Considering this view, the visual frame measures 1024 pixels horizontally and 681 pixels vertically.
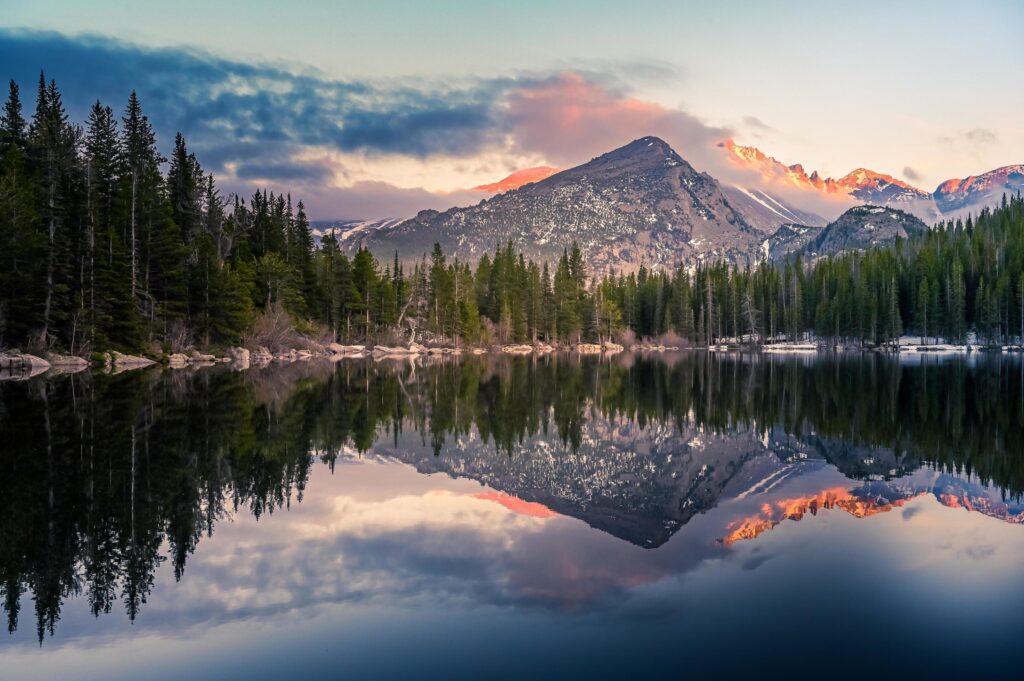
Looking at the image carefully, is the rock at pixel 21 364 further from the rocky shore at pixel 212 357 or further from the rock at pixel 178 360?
the rock at pixel 178 360

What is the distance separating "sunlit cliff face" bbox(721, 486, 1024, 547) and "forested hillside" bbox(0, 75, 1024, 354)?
149 ft

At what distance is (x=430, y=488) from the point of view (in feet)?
51.2

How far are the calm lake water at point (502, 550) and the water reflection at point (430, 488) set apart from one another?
0.08m

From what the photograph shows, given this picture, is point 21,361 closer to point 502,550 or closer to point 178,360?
point 178,360

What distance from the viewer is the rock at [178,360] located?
5512 cm

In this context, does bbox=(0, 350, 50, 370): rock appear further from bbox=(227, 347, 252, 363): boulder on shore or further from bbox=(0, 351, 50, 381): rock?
bbox=(227, 347, 252, 363): boulder on shore

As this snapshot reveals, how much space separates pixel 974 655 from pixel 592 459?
41.5ft

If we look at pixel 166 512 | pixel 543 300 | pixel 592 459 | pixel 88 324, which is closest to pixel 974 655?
pixel 166 512

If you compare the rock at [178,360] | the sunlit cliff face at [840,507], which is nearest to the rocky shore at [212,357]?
the rock at [178,360]

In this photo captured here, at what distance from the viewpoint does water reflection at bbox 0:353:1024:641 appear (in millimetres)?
9188

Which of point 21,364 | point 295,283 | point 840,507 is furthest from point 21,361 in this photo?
point 840,507

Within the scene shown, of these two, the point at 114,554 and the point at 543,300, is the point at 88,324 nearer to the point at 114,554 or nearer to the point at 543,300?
the point at 114,554

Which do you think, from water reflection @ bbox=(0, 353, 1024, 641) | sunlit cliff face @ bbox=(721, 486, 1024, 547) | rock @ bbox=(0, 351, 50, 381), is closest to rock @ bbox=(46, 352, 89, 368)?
rock @ bbox=(0, 351, 50, 381)

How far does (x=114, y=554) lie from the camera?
970 centimetres
